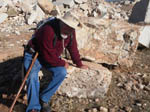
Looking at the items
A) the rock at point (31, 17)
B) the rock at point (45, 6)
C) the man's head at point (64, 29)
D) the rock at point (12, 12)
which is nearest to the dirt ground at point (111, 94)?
the man's head at point (64, 29)

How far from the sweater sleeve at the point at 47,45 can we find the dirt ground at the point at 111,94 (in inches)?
45.4

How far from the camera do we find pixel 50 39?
13.3 ft

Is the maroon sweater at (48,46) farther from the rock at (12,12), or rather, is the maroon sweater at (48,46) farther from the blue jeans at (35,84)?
the rock at (12,12)

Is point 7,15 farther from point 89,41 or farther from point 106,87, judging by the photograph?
point 106,87

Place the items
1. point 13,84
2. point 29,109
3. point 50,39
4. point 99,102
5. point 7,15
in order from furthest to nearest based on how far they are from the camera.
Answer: point 7,15 < point 13,84 < point 99,102 < point 29,109 < point 50,39

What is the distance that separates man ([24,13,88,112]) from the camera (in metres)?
4.05

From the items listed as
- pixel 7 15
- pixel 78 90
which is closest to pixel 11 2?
pixel 7 15

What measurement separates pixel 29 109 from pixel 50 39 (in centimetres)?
132

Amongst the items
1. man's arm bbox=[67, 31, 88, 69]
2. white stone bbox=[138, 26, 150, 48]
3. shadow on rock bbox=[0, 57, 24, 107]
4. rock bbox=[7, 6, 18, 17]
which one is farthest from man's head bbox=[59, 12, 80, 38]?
rock bbox=[7, 6, 18, 17]

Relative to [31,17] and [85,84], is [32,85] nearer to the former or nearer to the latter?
[85,84]

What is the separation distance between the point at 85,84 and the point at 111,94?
2.14 ft

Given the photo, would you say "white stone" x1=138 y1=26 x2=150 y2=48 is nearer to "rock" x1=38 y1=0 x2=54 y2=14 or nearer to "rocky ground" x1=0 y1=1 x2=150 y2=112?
"rocky ground" x1=0 y1=1 x2=150 y2=112

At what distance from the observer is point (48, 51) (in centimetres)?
410

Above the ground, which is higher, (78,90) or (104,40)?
(104,40)
